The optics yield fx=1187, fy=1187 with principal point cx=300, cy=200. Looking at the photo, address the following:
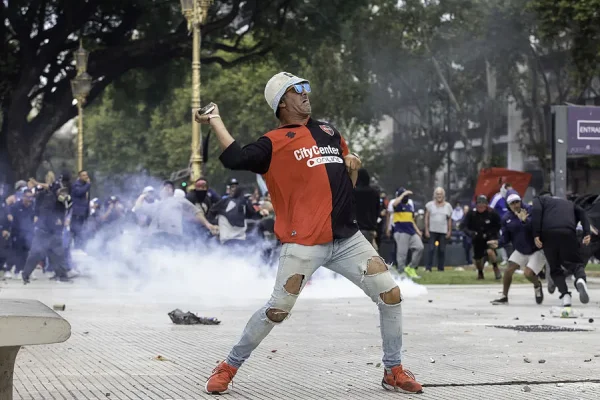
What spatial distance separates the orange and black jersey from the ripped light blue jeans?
76 mm

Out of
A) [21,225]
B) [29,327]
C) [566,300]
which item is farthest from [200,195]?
[29,327]

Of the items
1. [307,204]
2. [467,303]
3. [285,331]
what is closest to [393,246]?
[467,303]

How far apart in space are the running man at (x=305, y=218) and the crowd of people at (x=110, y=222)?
10976 millimetres

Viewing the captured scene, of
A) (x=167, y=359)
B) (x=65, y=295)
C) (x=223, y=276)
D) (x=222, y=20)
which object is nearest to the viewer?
(x=167, y=359)

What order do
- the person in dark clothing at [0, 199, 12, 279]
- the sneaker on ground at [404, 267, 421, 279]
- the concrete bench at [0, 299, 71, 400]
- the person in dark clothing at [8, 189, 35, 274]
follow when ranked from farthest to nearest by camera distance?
the person in dark clothing at [0, 199, 12, 279], the person in dark clothing at [8, 189, 35, 274], the sneaker on ground at [404, 267, 421, 279], the concrete bench at [0, 299, 71, 400]

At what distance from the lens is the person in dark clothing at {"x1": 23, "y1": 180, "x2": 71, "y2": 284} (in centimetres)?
1891

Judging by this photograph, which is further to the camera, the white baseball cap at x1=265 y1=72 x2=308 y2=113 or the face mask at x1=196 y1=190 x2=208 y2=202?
the face mask at x1=196 y1=190 x2=208 y2=202

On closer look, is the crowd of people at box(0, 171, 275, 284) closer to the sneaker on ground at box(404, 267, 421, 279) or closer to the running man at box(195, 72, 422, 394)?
the sneaker on ground at box(404, 267, 421, 279)

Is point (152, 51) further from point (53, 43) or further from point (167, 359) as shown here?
point (167, 359)

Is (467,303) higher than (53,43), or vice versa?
(53,43)

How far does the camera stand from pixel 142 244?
58.2ft

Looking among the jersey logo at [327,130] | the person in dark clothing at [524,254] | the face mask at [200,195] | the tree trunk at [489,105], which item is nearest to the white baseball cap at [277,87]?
the jersey logo at [327,130]

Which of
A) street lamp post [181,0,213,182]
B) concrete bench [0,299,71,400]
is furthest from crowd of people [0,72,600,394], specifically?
concrete bench [0,299,71,400]

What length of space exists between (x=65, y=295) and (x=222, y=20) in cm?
1637
